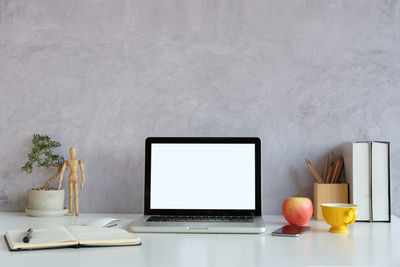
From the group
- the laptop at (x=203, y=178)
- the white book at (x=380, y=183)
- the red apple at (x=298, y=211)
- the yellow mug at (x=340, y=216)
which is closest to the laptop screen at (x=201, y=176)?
the laptop at (x=203, y=178)

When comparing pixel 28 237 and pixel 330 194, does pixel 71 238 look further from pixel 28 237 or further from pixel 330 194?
pixel 330 194

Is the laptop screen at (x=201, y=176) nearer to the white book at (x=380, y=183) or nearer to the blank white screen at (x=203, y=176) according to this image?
the blank white screen at (x=203, y=176)

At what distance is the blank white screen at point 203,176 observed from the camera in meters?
1.46

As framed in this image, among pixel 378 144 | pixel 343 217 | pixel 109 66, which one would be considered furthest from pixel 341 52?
pixel 109 66

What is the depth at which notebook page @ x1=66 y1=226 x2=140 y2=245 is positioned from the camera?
1.05 metres

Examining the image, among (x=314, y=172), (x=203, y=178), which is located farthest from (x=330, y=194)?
(x=203, y=178)

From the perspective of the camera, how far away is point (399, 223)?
142 cm

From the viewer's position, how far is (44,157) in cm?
167

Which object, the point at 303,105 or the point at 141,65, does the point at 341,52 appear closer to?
the point at 303,105

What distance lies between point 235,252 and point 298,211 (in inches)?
14.5

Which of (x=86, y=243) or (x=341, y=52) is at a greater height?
(x=341, y=52)

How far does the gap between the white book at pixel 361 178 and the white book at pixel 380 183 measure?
1 cm

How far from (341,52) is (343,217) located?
634mm

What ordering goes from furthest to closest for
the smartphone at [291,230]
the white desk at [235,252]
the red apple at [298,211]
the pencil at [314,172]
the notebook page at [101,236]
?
the pencil at [314,172]
the red apple at [298,211]
the smartphone at [291,230]
the notebook page at [101,236]
the white desk at [235,252]
